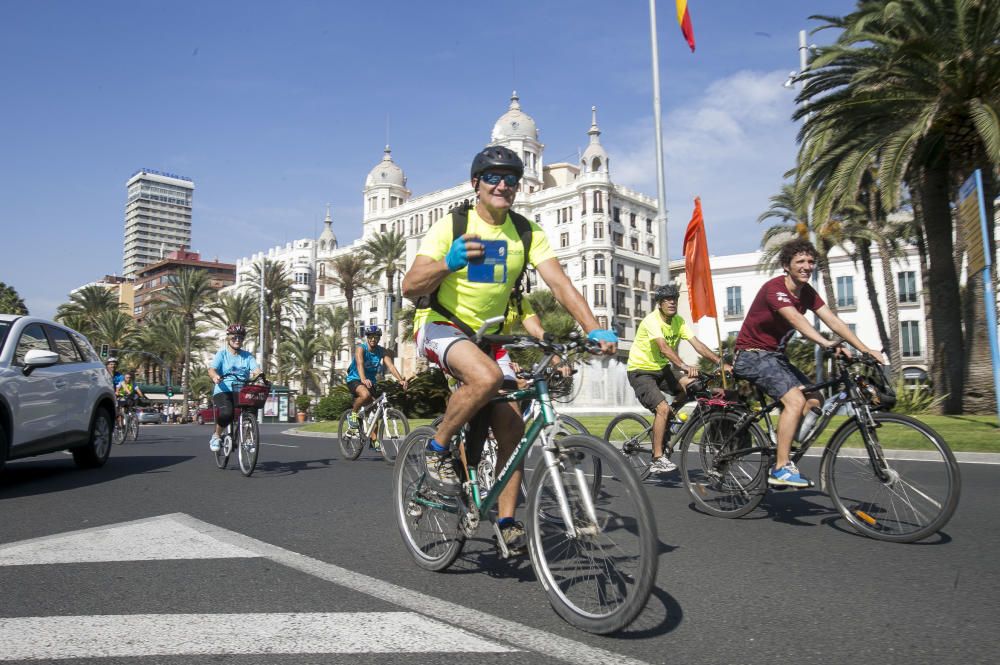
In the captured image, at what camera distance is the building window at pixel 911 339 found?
184 ft

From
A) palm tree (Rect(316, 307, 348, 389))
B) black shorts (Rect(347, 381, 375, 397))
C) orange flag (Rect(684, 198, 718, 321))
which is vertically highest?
palm tree (Rect(316, 307, 348, 389))

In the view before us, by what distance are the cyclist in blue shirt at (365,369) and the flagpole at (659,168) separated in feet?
30.5

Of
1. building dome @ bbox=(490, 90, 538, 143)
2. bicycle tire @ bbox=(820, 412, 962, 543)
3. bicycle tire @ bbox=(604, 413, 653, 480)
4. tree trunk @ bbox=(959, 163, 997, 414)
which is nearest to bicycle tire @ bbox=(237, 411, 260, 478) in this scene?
bicycle tire @ bbox=(604, 413, 653, 480)

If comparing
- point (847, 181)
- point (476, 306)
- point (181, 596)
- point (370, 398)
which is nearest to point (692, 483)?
point (476, 306)

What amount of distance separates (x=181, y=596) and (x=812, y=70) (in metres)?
19.9

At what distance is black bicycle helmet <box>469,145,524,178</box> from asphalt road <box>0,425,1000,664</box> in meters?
2.04

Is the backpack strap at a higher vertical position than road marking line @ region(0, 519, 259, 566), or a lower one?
higher

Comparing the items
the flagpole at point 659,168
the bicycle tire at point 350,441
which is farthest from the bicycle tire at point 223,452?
the flagpole at point 659,168

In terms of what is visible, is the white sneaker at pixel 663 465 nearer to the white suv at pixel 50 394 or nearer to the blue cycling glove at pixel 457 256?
the blue cycling glove at pixel 457 256

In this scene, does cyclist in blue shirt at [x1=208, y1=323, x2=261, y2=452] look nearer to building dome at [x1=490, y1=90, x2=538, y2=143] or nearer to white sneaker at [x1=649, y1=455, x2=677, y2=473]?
white sneaker at [x1=649, y1=455, x2=677, y2=473]

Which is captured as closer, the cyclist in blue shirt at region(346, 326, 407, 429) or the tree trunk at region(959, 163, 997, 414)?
the cyclist in blue shirt at region(346, 326, 407, 429)

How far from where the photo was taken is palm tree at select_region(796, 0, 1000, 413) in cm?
1620

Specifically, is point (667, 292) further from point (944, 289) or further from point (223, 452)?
point (944, 289)

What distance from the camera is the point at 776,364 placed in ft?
18.4
